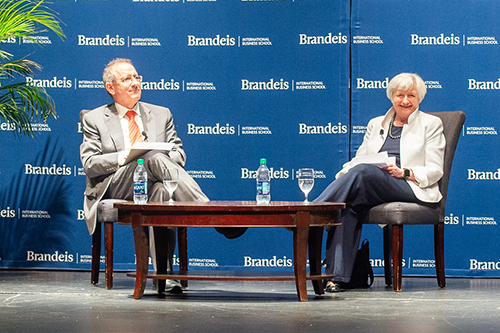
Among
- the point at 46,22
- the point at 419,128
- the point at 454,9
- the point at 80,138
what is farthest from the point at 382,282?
the point at 46,22

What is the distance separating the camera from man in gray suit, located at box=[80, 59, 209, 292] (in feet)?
13.2

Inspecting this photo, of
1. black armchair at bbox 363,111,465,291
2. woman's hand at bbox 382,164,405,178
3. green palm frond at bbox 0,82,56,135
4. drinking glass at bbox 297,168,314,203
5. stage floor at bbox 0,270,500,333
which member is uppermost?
green palm frond at bbox 0,82,56,135

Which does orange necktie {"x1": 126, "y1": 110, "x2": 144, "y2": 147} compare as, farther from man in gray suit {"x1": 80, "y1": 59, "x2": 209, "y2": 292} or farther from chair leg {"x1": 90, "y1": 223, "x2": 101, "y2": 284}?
chair leg {"x1": 90, "y1": 223, "x2": 101, "y2": 284}

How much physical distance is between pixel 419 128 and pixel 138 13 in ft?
8.34

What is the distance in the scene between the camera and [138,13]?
546 cm

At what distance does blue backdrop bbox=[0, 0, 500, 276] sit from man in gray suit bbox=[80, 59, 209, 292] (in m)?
0.87

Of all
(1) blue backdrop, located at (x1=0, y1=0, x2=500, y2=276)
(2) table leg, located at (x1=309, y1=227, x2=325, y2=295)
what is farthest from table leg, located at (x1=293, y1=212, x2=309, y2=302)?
(1) blue backdrop, located at (x1=0, y1=0, x2=500, y2=276)

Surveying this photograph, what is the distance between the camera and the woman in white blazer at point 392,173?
3.96m

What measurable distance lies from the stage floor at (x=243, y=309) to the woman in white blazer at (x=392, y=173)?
0.30m

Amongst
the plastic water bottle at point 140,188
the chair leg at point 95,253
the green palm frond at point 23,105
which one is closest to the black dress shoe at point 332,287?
the plastic water bottle at point 140,188

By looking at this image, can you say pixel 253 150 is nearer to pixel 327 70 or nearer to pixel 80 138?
pixel 327 70

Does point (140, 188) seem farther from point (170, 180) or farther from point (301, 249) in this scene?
point (301, 249)

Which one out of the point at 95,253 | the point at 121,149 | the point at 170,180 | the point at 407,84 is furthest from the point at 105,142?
the point at 407,84

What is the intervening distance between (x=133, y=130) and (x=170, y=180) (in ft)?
3.19
